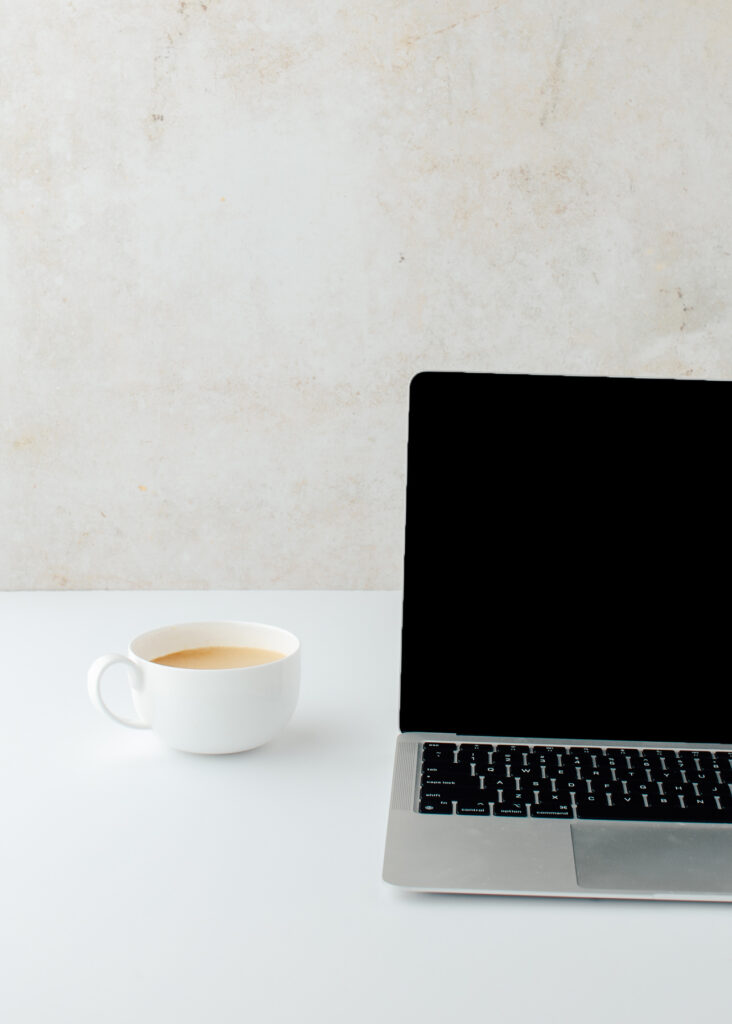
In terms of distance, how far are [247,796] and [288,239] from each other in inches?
30.0

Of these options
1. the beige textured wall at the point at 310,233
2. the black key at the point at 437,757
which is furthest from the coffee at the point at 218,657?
the beige textured wall at the point at 310,233

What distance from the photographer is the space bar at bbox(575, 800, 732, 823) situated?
1.93 ft

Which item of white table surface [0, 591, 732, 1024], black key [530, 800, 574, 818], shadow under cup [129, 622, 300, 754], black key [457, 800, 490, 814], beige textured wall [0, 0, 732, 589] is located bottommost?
white table surface [0, 591, 732, 1024]

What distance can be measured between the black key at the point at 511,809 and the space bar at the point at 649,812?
0.11 feet

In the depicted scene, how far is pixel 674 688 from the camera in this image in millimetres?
723

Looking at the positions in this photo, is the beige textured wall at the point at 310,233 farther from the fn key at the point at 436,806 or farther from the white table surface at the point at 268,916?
the fn key at the point at 436,806

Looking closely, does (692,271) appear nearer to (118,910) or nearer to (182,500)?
(182,500)

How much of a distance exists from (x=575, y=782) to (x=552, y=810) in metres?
0.04

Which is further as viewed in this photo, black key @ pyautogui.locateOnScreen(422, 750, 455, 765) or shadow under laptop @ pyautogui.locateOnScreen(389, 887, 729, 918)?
black key @ pyautogui.locateOnScreen(422, 750, 455, 765)

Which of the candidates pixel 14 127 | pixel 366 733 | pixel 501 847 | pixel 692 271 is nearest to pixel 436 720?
pixel 366 733

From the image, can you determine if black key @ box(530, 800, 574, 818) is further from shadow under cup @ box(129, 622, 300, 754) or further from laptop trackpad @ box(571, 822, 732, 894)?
shadow under cup @ box(129, 622, 300, 754)

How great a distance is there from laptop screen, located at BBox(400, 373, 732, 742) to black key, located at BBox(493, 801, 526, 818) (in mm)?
127

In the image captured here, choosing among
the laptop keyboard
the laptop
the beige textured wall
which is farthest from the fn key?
the beige textured wall

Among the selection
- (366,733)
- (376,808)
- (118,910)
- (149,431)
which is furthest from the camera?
(149,431)
